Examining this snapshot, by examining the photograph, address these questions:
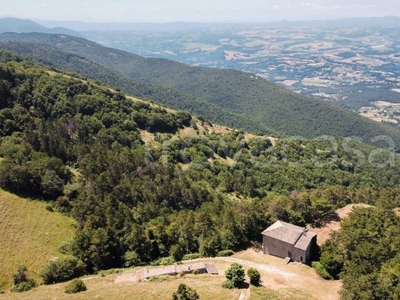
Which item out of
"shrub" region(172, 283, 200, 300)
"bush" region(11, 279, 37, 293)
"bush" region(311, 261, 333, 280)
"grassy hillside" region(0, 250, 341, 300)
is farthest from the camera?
"bush" region(311, 261, 333, 280)

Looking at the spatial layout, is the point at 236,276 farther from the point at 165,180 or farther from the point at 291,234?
the point at 165,180

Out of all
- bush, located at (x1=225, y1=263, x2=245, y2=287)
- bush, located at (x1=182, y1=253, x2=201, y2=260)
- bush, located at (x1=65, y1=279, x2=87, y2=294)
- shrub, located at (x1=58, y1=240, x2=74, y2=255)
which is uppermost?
bush, located at (x1=225, y1=263, x2=245, y2=287)

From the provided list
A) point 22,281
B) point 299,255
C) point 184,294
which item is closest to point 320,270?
point 299,255

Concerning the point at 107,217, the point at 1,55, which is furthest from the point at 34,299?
the point at 1,55

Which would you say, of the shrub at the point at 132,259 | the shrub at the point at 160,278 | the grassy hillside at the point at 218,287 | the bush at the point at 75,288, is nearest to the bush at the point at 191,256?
the grassy hillside at the point at 218,287

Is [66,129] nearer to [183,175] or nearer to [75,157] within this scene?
[75,157]

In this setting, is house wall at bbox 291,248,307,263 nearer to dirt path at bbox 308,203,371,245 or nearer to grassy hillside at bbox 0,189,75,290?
dirt path at bbox 308,203,371,245

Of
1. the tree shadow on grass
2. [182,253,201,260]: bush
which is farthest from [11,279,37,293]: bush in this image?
the tree shadow on grass
